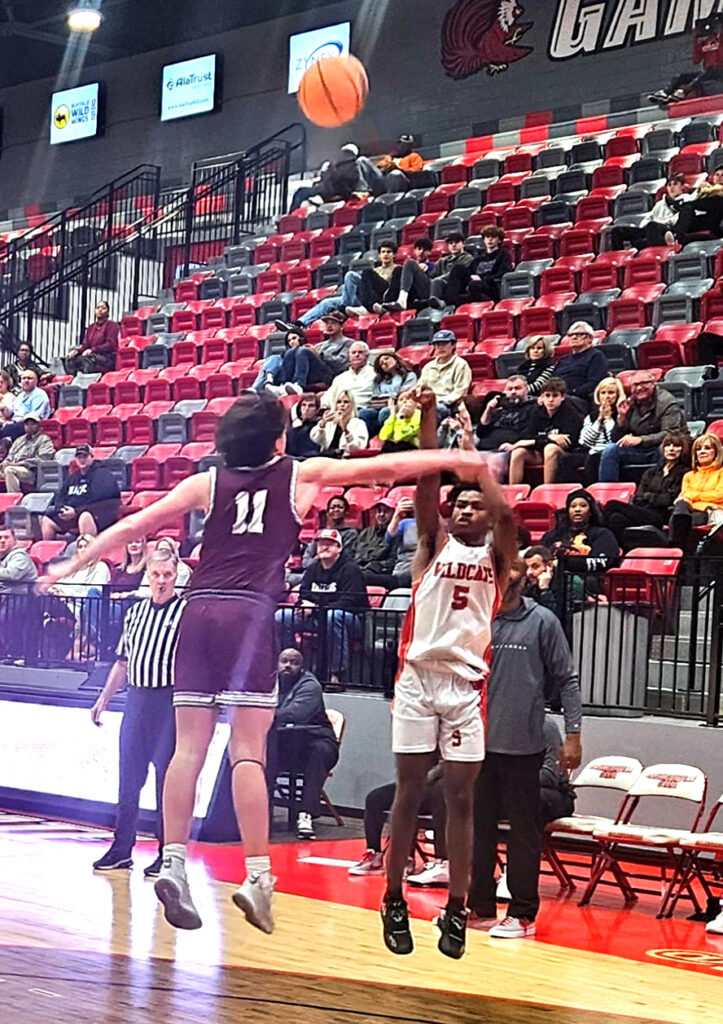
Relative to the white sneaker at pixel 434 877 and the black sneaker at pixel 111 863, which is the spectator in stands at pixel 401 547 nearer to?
the white sneaker at pixel 434 877

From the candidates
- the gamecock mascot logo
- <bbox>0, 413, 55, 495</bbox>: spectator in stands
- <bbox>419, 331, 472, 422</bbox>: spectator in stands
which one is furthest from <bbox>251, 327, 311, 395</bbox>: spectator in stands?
the gamecock mascot logo

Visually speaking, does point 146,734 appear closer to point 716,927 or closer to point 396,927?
point 396,927

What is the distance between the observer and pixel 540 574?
25.0 feet

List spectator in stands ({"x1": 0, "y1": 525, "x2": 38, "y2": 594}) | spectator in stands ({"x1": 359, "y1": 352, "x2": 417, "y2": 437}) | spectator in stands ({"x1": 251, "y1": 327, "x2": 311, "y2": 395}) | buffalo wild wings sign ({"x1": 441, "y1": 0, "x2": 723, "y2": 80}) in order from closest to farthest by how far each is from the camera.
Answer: spectator in stands ({"x1": 0, "y1": 525, "x2": 38, "y2": 594}) → spectator in stands ({"x1": 359, "y1": 352, "x2": 417, "y2": 437}) → spectator in stands ({"x1": 251, "y1": 327, "x2": 311, "y2": 395}) → buffalo wild wings sign ({"x1": 441, "y1": 0, "x2": 723, "y2": 80})

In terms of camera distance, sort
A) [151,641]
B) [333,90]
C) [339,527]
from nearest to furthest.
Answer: [151,641] < [333,90] < [339,527]

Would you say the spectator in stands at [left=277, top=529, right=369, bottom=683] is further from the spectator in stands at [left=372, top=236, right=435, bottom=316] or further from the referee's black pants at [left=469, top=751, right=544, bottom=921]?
the spectator in stands at [left=372, top=236, right=435, bottom=316]

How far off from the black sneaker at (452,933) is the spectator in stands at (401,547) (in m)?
3.12

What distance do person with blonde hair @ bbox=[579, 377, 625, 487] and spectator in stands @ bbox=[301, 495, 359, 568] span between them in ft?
5.31

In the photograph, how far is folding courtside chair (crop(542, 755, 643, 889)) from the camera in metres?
7.57

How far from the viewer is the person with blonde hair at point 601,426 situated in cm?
983

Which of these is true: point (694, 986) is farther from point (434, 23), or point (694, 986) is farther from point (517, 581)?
point (434, 23)

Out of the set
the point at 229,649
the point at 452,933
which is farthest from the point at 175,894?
the point at 452,933

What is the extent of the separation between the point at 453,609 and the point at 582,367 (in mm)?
6628

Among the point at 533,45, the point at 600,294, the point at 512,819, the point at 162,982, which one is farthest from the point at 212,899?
the point at 533,45
